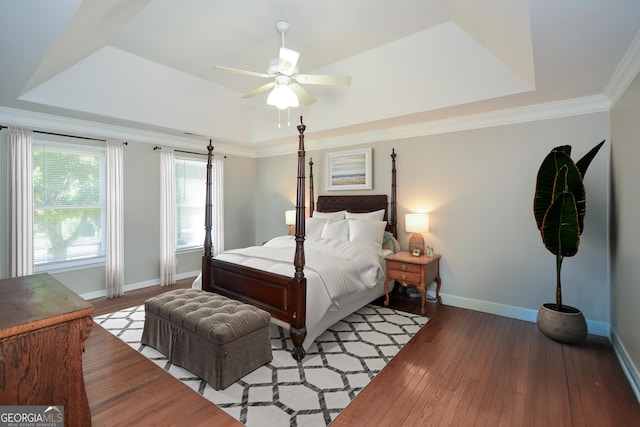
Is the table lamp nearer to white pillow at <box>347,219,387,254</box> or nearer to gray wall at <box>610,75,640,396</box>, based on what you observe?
white pillow at <box>347,219,387,254</box>

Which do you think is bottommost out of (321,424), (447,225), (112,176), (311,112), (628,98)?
(321,424)

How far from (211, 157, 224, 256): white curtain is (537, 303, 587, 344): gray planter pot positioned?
499 cm

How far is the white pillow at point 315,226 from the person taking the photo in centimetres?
450

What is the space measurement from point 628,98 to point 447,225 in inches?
82.5

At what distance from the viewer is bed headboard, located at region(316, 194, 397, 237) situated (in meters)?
4.56

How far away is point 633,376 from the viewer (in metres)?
2.21

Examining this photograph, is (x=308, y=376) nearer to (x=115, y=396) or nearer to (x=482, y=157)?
(x=115, y=396)

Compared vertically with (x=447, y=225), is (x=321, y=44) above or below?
above

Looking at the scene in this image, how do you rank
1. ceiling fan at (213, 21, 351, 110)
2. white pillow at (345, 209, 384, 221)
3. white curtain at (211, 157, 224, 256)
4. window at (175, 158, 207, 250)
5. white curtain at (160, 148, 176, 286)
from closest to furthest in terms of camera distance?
ceiling fan at (213, 21, 351, 110)
white pillow at (345, 209, 384, 221)
white curtain at (160, 148, 176, 286)
window at (175, 158, 207, 250)
white curtain at (211, 157, 224, 256)

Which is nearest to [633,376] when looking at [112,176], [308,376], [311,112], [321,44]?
[308,376]

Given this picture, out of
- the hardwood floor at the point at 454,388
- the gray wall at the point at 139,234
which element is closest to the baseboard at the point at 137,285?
the gray wall at the point at 139,234

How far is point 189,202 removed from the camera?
17.7 feet

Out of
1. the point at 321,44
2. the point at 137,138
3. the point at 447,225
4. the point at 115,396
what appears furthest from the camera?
the point at 137,138

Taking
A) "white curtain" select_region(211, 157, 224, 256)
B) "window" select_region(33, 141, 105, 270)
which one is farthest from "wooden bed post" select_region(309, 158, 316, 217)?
"window" select_region(33, 141, 105, 270)
